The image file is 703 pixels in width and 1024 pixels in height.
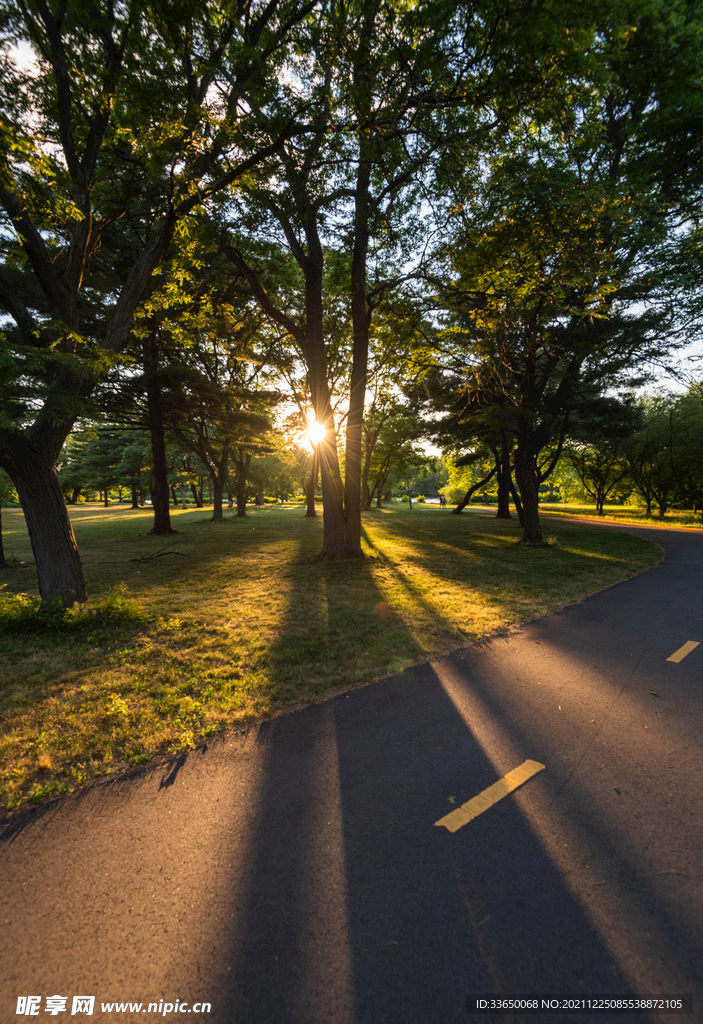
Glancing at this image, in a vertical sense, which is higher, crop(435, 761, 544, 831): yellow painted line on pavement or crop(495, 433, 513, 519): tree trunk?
crop(495, 433, 513, 519): tree trunk

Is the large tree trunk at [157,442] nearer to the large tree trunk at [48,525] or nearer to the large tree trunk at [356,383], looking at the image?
the large tree trunk at [356,383]

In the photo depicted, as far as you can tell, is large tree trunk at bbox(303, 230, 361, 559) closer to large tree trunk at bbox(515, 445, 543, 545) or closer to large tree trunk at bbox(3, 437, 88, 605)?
large tree trunk at bbox(3, 437, 88, 605)

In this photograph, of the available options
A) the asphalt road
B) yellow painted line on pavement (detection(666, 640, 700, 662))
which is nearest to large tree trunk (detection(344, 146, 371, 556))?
yellow painted line on pavement (detection(666, 640, 700, 662))

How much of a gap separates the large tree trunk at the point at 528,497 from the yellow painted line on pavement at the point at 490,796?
12759mm

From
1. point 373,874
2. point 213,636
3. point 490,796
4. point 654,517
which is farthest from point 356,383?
point 654,517

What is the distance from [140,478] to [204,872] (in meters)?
45.8

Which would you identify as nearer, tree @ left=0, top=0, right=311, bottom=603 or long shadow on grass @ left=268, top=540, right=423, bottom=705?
long shadow on grass @ left=268, top=540, right=423, bottom=705

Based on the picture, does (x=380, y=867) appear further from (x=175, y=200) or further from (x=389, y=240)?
(x=389, y=240)

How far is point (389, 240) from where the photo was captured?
10.5 metres

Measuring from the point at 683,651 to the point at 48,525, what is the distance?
31.0 feet

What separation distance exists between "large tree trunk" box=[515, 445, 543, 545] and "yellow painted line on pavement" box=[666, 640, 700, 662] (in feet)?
30.9

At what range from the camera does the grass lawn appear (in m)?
3.42

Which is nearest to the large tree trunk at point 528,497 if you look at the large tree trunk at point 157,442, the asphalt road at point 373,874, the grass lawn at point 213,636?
the grass lawn at point 213,636

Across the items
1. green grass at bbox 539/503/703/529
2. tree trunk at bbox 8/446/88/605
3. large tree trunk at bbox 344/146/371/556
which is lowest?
green grass at bbox 539/503/703/529
